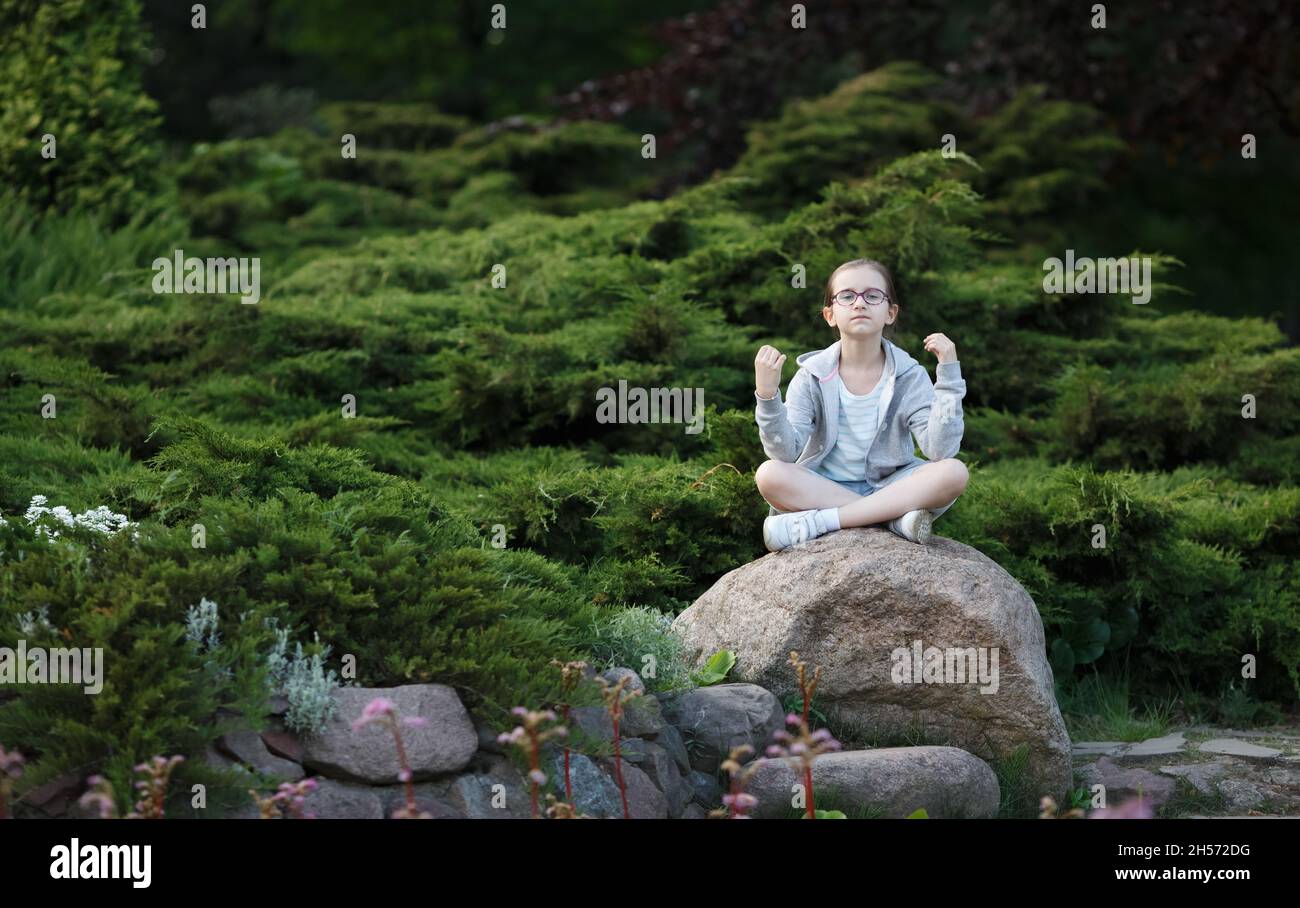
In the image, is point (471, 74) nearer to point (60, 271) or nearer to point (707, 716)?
point (60, 271)

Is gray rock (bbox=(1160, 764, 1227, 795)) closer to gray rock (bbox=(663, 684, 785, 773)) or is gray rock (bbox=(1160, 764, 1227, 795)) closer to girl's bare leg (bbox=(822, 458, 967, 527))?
girl's bare leg (bbox=(822, 458, 967, 527))

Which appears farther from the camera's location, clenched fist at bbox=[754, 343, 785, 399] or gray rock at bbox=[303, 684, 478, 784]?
clenched fist at bbox=[754, 343, 785, 399]

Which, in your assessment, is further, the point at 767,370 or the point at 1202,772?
the point at 1202,772

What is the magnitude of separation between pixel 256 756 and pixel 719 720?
1517mm

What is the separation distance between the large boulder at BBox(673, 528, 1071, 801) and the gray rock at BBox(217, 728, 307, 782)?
1715mm

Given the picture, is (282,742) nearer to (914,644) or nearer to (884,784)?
(884,784)

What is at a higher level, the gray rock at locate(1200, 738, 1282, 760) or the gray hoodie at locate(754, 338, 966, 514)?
the gray hoodie at locate(754, 338, 966, 514)

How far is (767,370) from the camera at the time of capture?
15.7ft

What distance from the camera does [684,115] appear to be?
12.5m

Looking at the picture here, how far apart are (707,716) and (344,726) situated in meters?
1.26

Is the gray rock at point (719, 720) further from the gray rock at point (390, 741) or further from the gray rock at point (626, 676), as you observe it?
the gray rock at point (390, 741)

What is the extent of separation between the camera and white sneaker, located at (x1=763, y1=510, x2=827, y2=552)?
511 cm

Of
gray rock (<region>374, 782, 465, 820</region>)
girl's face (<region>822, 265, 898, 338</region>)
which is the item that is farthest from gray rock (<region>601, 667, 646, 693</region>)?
girl's face (<region>822, 265, 898, 338</region>)

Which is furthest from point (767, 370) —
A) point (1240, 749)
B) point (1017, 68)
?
point (1017, 68)
